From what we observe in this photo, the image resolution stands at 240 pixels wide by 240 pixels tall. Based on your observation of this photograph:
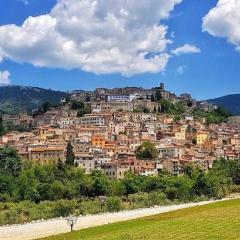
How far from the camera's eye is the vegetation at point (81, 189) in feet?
169

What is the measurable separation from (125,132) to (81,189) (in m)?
39.9

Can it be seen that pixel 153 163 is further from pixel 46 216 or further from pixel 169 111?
pixel 169 111

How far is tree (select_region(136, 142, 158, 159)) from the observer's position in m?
82.1

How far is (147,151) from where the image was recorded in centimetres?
8262

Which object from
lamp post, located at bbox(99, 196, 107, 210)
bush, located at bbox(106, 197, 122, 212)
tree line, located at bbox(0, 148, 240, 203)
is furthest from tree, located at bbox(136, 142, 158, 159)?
bush, located at bbox(106, 197, 122, 212)

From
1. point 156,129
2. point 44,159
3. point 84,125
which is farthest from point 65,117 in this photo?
point 44,159

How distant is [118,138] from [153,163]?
1913 centimetres

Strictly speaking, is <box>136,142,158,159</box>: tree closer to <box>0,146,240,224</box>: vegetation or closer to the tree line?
<box>0,146,240,224</box>: vegetation

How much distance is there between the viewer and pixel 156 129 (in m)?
104

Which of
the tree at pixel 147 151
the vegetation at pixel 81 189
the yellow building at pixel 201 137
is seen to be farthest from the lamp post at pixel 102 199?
the yellow building at pixel 201 137

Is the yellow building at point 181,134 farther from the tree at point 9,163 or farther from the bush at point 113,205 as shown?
the bush at point 113,205

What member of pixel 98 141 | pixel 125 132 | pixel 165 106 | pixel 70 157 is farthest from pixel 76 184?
pixel 165 106

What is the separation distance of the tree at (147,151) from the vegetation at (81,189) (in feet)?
36.8

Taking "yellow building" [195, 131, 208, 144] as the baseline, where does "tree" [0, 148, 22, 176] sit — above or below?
below
